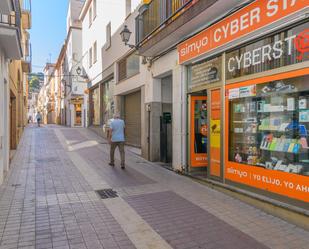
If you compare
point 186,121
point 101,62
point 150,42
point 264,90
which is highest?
point 101,62

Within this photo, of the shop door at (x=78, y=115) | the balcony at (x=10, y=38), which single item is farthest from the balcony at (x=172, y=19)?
the shop door at (x=78, y=115)

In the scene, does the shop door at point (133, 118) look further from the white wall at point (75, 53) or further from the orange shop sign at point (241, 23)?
the white wall at point (75, 53)

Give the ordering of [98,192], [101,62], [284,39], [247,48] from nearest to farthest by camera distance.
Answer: [284,39] < [247,48] < [98,192] < [101,62]

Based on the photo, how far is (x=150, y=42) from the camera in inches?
342

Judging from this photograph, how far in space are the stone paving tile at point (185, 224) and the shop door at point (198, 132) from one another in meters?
2.22

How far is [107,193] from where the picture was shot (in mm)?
5961

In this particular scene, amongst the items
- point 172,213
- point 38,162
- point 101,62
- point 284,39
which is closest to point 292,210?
point 172,213

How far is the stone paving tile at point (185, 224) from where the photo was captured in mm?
3701

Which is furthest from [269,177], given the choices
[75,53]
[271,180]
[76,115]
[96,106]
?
[76,115]

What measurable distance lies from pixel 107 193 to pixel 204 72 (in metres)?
3.70

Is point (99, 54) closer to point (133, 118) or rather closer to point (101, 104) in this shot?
point (101, 104)

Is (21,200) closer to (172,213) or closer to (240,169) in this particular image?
(172,213)

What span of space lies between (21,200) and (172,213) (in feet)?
9.65

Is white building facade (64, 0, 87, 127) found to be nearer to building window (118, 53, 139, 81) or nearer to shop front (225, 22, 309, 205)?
building window (118, 53, 139, 81)
